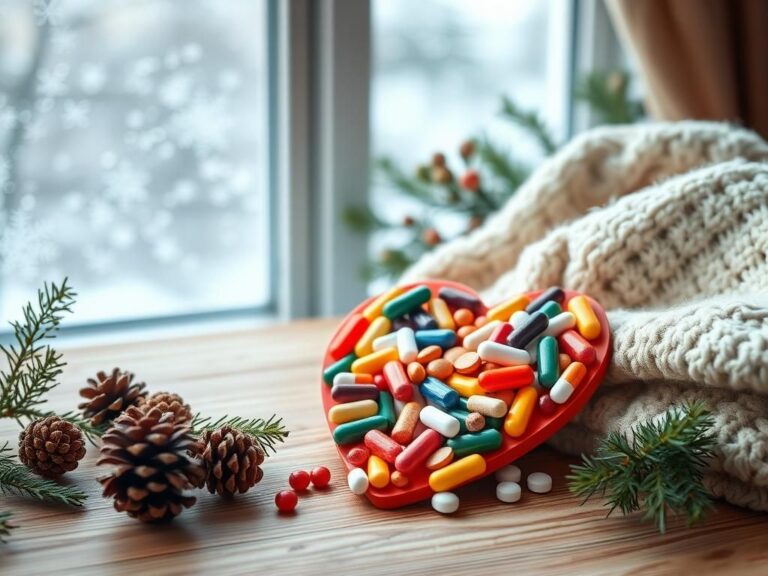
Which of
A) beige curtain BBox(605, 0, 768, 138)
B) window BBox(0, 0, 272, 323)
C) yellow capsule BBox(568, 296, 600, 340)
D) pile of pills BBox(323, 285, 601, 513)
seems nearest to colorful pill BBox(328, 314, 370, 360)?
pile of pills BBox(323, 285, 601, 513)

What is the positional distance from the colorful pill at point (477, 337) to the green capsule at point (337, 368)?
0.39 ft

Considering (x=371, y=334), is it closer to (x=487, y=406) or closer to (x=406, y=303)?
(x=406, y=303)

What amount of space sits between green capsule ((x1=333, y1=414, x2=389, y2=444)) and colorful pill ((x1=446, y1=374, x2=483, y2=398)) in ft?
0.24

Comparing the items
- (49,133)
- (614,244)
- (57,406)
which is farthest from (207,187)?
(614,244)

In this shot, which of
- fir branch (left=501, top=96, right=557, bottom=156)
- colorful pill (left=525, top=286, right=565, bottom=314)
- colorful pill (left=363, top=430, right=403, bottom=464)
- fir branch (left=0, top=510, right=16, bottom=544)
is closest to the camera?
fir branch (left=0, top=510, right=16, bottom=544)

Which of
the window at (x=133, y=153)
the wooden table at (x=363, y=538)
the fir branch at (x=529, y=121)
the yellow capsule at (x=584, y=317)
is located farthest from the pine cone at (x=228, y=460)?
the fir branch at (x=529, y=121)

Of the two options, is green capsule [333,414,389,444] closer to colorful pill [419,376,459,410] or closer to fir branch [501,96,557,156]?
colorful pill [419,376,459,410]

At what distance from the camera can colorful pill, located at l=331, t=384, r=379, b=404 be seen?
85 centimetres

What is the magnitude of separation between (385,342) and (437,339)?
0.05 metres

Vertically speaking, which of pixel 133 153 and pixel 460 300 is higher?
pixel 133 153

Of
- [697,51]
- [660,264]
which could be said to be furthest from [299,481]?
[697,51]

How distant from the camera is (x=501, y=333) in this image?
2.81 feet

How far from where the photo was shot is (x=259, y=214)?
143 centimetres

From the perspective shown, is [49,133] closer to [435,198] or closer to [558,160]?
[435,198]
